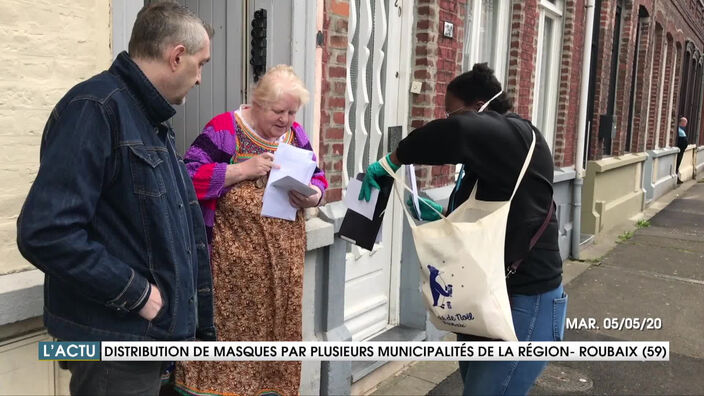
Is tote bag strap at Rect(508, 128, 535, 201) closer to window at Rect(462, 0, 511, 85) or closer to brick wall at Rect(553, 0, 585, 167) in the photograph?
window at Rect(462, 0, 511, 85)

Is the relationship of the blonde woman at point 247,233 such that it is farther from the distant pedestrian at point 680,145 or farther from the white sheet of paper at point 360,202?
the distant pedestrian at point 680,145

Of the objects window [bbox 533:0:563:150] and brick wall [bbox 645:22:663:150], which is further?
brick wall [bbox 645:22:663:150]

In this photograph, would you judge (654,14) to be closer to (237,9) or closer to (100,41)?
(237,9)

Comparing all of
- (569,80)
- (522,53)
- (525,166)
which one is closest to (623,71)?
(569,80)

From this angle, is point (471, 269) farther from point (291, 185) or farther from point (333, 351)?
point (333, 351)

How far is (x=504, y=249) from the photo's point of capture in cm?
236

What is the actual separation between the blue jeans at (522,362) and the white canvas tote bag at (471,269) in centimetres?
19

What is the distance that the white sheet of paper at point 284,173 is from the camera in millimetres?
2627

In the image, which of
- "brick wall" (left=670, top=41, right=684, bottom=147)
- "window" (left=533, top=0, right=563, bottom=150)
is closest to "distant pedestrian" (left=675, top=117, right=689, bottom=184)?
"brick wall" (left=670, top=41, right=684, bottom=147)

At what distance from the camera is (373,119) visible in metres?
4.30

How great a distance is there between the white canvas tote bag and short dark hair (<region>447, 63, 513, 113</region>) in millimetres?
289

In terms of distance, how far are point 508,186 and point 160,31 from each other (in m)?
1.34

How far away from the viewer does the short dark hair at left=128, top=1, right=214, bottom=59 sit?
1762 millimetres

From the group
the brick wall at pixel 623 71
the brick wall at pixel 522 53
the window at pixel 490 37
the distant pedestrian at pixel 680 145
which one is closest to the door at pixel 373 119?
the window at pixel 490 37
